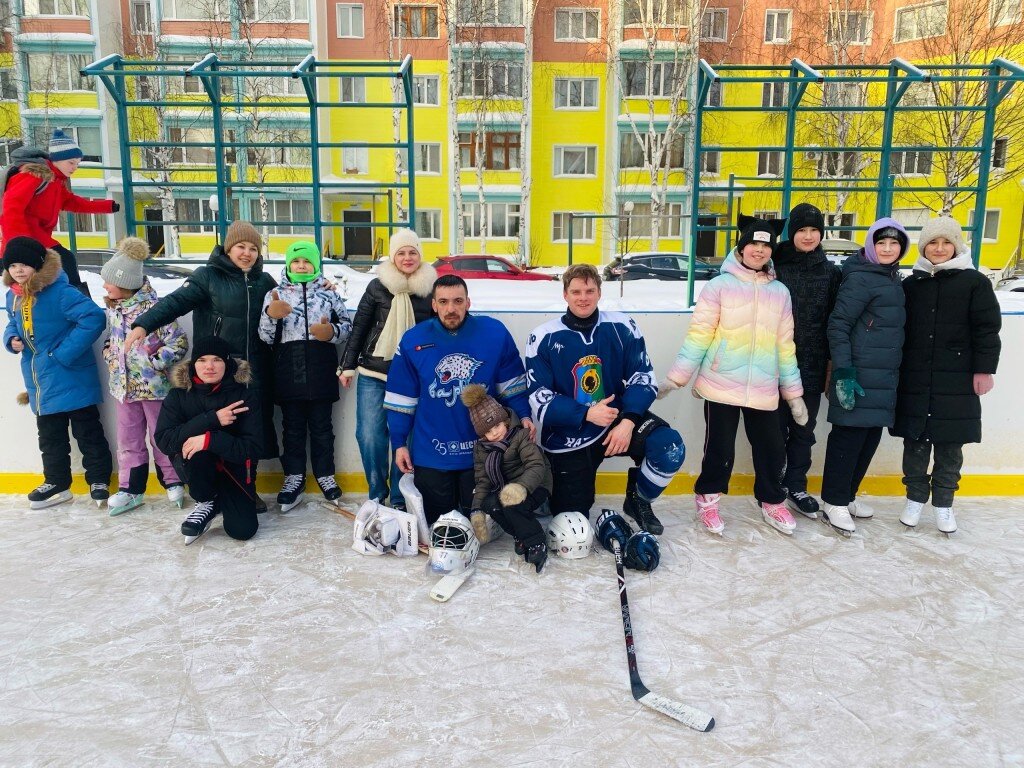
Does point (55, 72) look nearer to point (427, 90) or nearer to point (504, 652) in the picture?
point (427, 90)

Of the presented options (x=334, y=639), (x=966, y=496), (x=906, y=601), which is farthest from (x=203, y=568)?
(x=966, y=496)

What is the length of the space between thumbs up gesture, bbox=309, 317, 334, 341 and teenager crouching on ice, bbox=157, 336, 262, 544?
0.38 m

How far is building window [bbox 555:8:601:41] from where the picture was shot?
22562mm

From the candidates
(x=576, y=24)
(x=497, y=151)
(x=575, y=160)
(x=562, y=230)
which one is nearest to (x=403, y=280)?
(x=497, y=151)

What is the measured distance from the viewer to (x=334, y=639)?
2.60 meters

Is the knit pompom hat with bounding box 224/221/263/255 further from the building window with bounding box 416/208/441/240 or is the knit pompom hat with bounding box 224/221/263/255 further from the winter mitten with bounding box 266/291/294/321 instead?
the building window with bounding box 416/208/441/240

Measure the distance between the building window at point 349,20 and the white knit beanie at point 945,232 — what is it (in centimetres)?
2314

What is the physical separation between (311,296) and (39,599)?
1.76 meters

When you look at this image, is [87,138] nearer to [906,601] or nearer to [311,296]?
[311,296]

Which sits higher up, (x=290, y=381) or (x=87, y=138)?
(x=87, y=138)

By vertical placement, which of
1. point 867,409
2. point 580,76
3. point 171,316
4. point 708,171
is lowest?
point 867,409

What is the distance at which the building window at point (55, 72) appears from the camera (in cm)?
2170

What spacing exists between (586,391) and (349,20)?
23315 mm

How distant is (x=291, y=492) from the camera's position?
3.91 m
